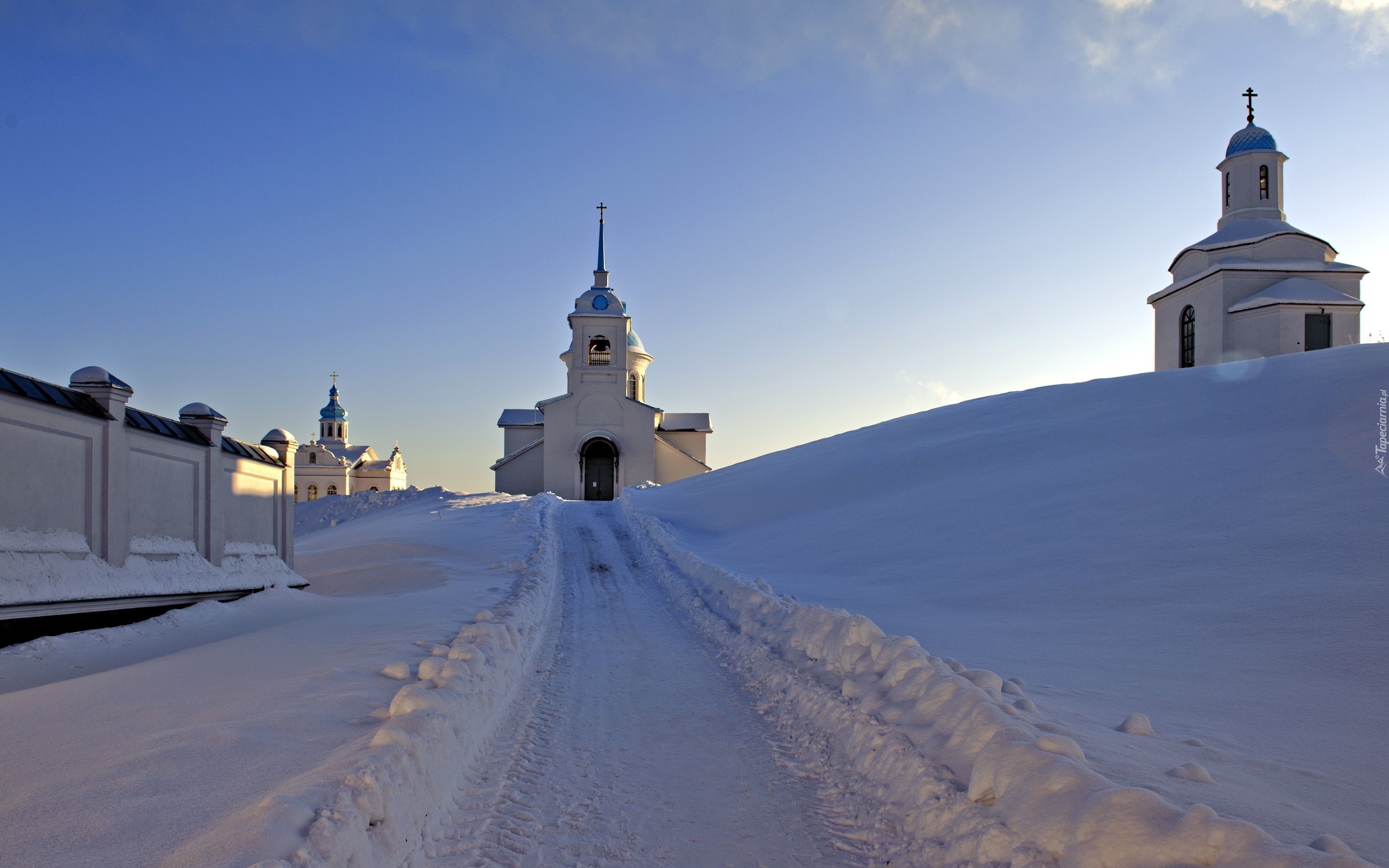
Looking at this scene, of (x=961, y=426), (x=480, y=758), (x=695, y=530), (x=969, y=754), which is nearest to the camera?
(x=969, y=754)

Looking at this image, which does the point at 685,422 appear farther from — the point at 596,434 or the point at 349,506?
the point at 349,506

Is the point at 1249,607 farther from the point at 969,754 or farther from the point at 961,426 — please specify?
the point at 961,426

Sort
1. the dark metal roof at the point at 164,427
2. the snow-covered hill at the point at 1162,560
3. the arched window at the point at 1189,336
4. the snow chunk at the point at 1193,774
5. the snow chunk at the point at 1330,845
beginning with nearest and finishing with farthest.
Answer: the snow chunk at the point at 1330,845 → the snow chunk at the point at 1193,774 → the snow-covered hill at the point at 1162,560 → the dark metal roof at the point at 164,427 → the arched window at the point at 1189,336

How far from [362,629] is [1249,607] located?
935 cm

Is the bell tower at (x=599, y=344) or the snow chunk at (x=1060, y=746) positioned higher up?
the bell tower at (x=599, y=344)

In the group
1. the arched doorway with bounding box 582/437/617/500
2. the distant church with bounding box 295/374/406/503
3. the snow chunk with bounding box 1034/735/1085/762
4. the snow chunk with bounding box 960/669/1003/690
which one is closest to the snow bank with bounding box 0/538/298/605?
the snow chunk with bounding box 960/669/1003/690

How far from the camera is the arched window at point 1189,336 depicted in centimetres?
3130

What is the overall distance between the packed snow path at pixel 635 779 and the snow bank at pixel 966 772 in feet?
1.53

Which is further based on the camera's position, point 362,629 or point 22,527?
point 362,629

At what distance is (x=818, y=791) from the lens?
501 centimetres

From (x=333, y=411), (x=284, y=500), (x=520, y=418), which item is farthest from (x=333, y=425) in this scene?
(x=284, y=500)

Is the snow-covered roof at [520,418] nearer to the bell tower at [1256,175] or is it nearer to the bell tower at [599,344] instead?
the bell tower at [599,344]

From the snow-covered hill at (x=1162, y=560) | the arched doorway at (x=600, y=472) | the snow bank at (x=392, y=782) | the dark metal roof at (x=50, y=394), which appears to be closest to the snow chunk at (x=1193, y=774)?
the snow-covered hill at (x=1162, y=560)

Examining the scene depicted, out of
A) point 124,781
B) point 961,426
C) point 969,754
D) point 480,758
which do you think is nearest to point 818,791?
point 969,754
